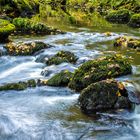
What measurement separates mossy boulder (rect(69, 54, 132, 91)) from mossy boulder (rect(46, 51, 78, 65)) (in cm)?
237

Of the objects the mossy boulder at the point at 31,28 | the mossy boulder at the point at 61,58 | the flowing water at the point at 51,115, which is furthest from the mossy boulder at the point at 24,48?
the mossy boulder at the point at 31,28

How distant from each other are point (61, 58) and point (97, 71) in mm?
3297

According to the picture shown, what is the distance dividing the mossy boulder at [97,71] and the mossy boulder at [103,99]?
63.7 inches

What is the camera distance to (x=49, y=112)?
10.5 metres

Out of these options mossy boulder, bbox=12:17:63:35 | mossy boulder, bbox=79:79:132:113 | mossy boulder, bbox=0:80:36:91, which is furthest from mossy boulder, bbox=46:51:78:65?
mossy boulder, bbox=12:17:63:35

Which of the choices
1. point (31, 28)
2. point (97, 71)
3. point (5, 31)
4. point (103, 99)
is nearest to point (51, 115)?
point (103, 99)

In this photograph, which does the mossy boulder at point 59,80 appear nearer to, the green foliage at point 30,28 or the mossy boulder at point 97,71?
the mossy boulder at point 97,71

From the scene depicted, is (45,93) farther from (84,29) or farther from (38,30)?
(84,29)

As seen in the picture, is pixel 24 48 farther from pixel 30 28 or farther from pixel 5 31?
pixel 30 28

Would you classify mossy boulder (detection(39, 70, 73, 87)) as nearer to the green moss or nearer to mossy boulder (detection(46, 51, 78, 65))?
the green moss

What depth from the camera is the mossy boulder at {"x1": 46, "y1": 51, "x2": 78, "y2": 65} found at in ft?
50.1

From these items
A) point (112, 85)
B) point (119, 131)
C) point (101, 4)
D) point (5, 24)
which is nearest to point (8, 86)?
point (112, 85)

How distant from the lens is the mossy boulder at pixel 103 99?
407 inches

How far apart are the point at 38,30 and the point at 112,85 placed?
1357cm
